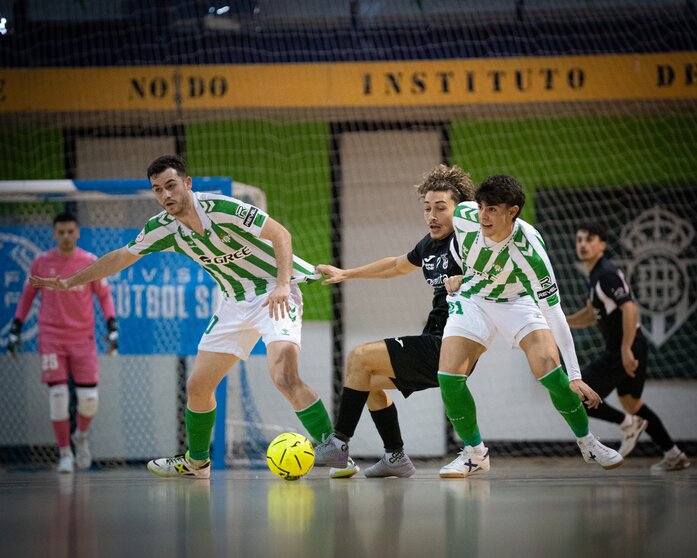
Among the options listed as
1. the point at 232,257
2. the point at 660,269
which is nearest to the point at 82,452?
the point at 232,257

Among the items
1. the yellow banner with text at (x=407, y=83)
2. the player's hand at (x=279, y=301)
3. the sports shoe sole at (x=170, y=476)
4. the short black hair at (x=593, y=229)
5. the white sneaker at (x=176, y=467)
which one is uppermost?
the yellow banner with text at (x=407, y=83)

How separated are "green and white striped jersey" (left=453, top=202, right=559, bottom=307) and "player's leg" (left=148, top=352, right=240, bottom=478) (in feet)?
4.35

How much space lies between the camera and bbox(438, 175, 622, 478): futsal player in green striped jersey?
5.16 m

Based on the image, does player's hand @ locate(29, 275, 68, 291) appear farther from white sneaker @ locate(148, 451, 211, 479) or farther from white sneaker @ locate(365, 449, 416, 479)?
white sneaker @ locate(365, 449, 416, 479)

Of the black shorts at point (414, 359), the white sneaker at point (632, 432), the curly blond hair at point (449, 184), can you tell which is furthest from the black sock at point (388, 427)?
the white sneaker at point (632, 432)

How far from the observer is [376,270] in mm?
5840

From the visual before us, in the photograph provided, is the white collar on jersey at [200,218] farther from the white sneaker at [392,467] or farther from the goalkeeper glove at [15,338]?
the goalkeeper glove at [15,338]

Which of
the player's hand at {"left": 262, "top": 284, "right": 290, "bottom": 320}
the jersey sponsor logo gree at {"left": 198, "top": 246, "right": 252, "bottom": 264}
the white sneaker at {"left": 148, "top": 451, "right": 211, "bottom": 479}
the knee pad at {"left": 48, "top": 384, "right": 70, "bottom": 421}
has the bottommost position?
the white sneaker at {"left": 148, "top": 451, "right": 211, "bottom": 479}

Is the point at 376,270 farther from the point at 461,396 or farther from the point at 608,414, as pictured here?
the point at 608,414

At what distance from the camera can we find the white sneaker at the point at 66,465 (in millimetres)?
7570

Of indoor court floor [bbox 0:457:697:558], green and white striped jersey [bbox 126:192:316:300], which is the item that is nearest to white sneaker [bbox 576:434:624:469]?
indoor court floor [bbox 0:457:697:558]

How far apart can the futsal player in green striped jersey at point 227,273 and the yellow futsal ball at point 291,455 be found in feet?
Result: 0.54

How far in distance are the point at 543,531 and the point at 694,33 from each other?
20.9 feet

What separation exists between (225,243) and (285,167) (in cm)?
411
